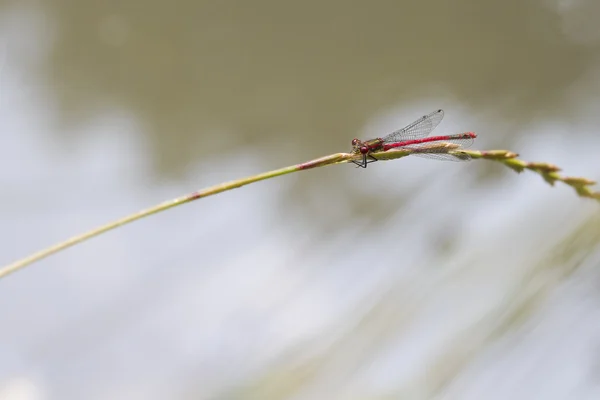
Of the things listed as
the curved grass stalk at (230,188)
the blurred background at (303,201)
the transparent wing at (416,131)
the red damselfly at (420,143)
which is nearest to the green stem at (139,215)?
the curved grass stalk at (230,188)

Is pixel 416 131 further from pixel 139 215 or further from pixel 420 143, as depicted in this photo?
pixel 139 215

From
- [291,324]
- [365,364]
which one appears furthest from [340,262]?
[365,364]

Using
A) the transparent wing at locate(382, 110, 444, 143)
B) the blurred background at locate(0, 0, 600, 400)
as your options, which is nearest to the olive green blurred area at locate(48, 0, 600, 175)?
the blurred background at locate(0, 0, 600, 400)

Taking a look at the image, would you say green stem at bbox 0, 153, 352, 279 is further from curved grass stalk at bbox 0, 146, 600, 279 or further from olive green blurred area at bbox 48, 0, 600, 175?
olive green blurred area at bbox 48, 0, 600, 175

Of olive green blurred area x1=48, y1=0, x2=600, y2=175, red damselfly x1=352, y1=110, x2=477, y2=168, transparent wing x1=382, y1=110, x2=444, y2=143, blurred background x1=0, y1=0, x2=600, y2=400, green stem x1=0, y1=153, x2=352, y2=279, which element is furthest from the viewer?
olive green blurred area x1=48, y1=0, x2=600, y2=175

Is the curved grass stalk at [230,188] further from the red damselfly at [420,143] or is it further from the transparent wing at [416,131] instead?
the transparent wing at [416,131]

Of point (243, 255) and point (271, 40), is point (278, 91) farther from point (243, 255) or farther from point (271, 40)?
point (243, 255)
